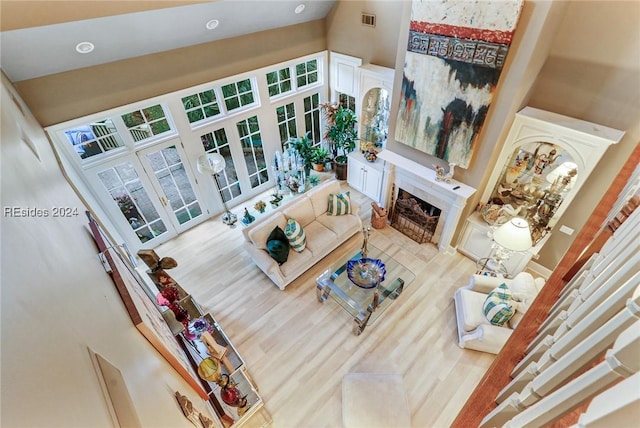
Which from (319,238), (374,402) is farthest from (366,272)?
(374,402)

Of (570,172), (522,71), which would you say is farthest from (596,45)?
(570,172)

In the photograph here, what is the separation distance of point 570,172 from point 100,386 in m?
4.55

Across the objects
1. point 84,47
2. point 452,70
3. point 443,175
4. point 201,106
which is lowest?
point 443,175

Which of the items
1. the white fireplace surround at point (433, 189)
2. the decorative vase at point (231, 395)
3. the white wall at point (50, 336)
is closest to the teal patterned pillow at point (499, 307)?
the white fireplace surround at point (433, 189)

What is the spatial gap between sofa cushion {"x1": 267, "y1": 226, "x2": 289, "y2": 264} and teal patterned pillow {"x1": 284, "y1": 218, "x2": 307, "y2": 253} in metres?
0.07

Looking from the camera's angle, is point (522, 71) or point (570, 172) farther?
point (570, 172)

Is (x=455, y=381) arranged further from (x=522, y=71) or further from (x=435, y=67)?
(x=435, y=67)

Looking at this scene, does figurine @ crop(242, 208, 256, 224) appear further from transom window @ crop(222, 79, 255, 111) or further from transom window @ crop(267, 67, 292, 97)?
transom window @ crop(267, 67, 292, 97)

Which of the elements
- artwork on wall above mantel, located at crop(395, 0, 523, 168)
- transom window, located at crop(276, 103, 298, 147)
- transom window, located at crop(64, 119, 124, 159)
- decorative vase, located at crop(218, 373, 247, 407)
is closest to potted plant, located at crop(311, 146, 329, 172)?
transom window, located at crop(276, 103, 298, 147)

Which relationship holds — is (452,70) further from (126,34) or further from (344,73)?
(126,34)

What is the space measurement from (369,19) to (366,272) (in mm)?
3965

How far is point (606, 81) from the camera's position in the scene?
9.57ft

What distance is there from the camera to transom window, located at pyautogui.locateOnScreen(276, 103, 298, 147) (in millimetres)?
5785

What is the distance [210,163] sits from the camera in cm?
477
